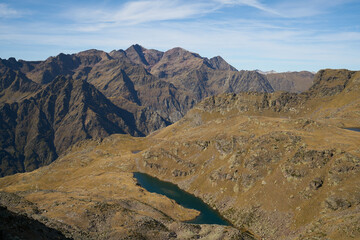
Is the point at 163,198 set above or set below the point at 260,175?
→ below

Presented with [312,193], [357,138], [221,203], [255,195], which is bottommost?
[221,203]

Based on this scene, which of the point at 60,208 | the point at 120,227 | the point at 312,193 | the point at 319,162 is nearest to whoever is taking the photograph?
the point at 120,227

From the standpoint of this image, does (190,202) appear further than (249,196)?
Yes

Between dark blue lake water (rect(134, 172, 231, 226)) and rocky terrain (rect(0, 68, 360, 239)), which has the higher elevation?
rocky terrain (rect(0, 68, 360, 239))

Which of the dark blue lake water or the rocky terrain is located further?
the dark blue lake water

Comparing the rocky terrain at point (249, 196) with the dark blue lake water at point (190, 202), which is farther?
the dark blue lake water at point (190, 202)

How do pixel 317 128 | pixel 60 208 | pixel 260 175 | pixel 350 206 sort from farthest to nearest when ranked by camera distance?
1. pixel 317 128
2. pixel 260 175
3. pixel 350 206
4. pixel 60 208

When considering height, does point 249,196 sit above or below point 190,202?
above

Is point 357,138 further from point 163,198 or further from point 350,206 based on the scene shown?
point 163,198

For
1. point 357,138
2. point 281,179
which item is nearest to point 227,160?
point 281,179

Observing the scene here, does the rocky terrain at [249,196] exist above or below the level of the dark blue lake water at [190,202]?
above

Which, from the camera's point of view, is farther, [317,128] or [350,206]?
[317,128]
